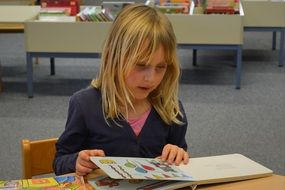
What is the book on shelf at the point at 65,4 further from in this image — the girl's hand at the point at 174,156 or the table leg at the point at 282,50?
the girl's hand at the point at 174,156

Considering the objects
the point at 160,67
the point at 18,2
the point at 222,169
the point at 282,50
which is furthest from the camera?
the point at 18,2

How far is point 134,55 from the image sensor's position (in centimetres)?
157

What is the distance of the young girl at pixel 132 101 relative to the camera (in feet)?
5.17

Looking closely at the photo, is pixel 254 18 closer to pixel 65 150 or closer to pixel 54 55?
pixel 54 55

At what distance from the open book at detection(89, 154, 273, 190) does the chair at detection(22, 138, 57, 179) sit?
38 centimetres

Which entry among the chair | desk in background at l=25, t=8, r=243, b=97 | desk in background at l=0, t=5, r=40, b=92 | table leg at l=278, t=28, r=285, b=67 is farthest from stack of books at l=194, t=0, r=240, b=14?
the chair

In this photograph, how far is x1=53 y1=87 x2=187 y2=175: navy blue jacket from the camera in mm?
1681

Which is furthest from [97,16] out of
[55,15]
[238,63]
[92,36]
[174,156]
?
[174,156]

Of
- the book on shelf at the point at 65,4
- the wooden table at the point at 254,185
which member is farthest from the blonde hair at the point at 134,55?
the book on shelf at the point at 65,4

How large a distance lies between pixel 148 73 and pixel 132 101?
0.19 meters

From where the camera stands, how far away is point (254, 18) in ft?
17.1

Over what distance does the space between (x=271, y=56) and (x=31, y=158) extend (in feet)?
14.9

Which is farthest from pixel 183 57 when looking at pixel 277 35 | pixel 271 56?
pixel 277 35

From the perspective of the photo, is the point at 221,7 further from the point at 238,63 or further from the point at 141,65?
the point at 141,65
